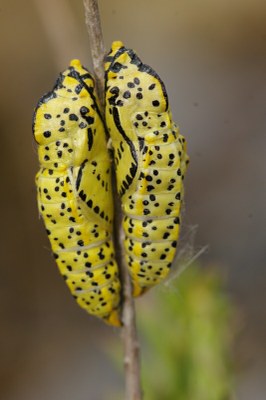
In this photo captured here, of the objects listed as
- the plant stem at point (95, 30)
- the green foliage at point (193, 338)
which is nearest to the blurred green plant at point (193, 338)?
the green foliage at point (193, 338)

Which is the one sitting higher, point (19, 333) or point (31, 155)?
point (31, 155)

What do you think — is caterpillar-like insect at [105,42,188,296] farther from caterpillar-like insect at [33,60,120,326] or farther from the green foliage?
the green foliage

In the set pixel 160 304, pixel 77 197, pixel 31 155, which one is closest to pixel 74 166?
pixel 77 197

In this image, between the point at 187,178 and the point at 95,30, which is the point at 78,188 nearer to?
the point at 95,30

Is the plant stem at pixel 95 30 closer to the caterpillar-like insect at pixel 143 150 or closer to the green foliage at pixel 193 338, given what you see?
the caterpillar-like insect at pixel 143 150

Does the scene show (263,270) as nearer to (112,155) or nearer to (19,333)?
(19,333)

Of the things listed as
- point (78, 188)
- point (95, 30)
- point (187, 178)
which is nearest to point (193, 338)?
point (78, 188)
